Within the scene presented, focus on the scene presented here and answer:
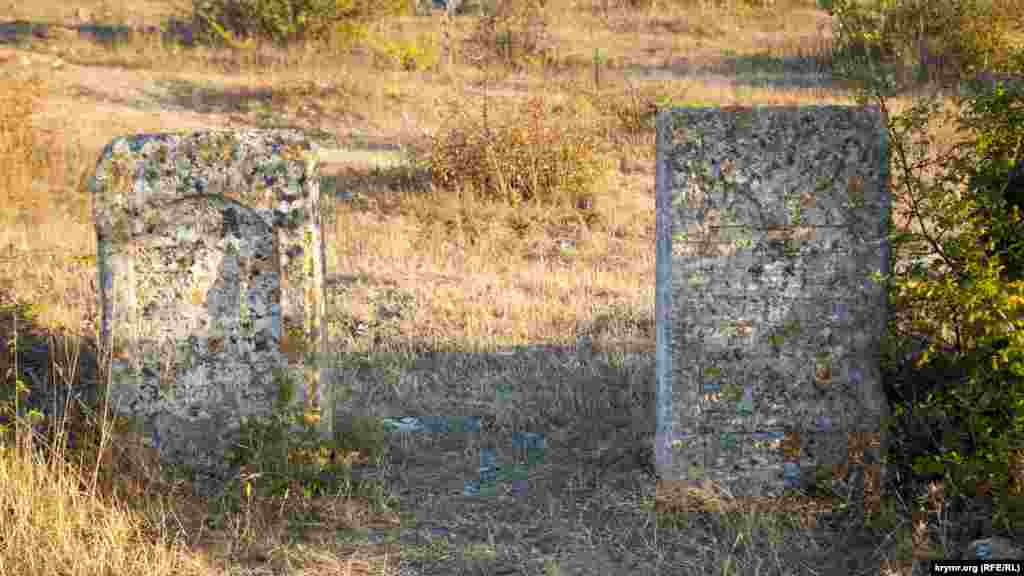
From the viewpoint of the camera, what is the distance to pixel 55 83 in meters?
13.6

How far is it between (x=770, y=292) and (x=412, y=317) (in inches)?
125

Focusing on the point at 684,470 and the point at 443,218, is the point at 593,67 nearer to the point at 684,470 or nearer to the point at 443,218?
the point at 443,218

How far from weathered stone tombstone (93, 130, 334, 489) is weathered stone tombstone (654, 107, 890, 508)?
157cm

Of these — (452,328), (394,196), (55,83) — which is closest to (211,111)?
(55,83)

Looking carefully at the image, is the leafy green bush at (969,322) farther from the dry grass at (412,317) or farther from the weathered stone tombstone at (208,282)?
the weathered stone tombstone at (208,282)

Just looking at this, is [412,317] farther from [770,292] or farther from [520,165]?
[520,165]

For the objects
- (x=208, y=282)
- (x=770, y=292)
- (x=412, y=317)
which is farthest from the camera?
(x=412, y=317)

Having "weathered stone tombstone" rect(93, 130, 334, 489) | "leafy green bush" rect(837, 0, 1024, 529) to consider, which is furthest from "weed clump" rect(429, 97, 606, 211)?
"leafy green bush" rect(837, 0, 1024, 529)

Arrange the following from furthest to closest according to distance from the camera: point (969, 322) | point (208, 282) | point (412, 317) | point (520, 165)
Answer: point (520, 165), point (412, 317), point (208, 282), point (969, 322)

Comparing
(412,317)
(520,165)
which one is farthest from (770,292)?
(520,165)

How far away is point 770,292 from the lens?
14.5 ft

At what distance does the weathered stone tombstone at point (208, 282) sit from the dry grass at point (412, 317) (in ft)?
0.96

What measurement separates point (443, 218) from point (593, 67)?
27.1 feet

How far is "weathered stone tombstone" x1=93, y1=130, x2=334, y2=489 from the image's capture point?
446cm
